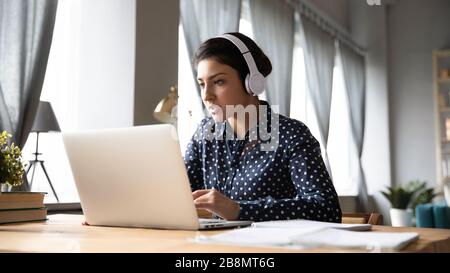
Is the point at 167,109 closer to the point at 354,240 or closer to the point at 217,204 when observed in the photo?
the point at 217,204

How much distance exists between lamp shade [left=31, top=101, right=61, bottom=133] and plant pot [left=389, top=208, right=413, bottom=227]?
4.54 metres

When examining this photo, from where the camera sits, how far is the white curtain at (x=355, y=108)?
602 centimetres

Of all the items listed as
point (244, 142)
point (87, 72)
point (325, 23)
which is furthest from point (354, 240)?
point (325, 23)

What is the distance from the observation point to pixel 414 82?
21.7 ft

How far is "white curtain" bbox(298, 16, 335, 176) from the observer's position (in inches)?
197

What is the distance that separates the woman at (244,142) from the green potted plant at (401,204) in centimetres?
461

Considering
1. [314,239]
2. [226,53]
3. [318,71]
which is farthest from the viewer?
[318,71]

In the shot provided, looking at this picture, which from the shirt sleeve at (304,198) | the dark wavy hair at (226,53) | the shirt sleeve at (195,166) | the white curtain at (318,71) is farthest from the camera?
the white curtain at (318,71)

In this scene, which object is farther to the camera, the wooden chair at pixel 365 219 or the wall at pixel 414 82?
the wall at pixel 414 82

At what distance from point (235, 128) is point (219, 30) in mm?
1961

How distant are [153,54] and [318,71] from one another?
262 cm

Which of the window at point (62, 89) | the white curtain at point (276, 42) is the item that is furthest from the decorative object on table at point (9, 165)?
the white curtain at point (276, 42)

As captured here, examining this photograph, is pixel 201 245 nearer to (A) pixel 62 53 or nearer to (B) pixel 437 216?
(A) pixel 62 53

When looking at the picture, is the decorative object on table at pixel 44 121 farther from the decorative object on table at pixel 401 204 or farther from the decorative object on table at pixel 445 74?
the decorative object on table at pixel 445 74
